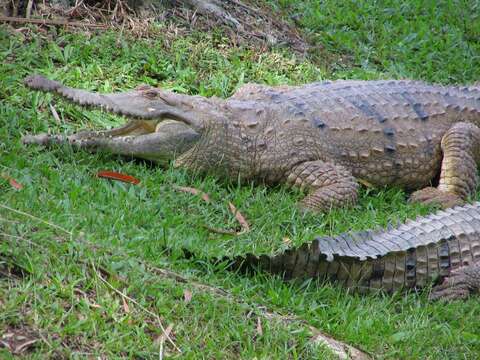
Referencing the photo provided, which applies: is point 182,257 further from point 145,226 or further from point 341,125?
point 341,125

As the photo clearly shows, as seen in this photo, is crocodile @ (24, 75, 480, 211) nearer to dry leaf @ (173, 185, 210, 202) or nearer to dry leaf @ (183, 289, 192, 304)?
dry leaf @ (173, 185, 210, 202)

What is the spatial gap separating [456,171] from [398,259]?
2.08 metres

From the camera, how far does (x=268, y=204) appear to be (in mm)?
6508

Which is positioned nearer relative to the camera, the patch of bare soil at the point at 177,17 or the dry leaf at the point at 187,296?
the dry leaf at the point at 187,296

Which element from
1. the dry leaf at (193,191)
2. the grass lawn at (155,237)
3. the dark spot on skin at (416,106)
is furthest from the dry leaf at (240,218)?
the dark spot on skin at (416,106)

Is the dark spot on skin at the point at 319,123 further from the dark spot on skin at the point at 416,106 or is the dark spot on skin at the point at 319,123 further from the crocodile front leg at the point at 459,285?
the crocodile front leg at the point at 459,285

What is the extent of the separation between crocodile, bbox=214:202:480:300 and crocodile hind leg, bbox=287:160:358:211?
2.70 feet

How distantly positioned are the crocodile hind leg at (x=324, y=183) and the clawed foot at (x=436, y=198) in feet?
1.97

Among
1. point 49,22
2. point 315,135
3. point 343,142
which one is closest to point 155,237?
point 315,135

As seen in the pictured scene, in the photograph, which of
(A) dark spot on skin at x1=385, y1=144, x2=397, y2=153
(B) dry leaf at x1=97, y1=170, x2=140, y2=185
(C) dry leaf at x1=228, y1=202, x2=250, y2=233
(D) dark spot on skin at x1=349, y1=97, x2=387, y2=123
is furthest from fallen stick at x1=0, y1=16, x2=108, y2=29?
(A) dark spot on skin at x1=385, y1=144, x2=397, y2=153

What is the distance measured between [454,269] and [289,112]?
2.01 metres

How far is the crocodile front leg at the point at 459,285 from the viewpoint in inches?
219

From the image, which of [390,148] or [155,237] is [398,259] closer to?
[155,237]

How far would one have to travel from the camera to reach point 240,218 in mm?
6117
